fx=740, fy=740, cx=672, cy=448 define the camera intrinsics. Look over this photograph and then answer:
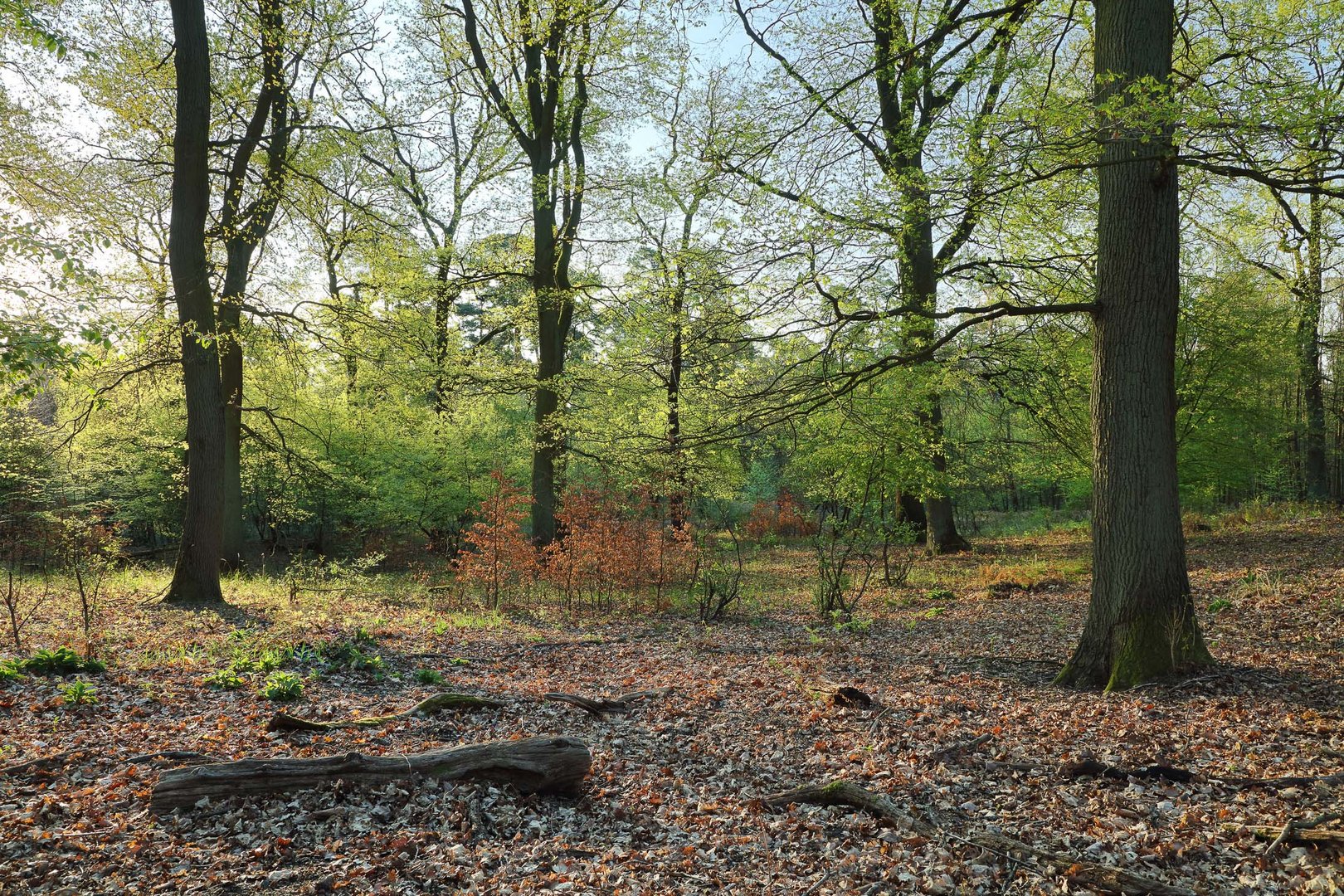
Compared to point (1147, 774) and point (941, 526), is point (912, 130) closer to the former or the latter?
point (1147, 774)

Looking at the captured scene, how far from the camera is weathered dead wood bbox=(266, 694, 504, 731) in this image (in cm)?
487

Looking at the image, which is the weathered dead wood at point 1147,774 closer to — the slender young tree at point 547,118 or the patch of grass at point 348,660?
the patch of grass at point 348,660


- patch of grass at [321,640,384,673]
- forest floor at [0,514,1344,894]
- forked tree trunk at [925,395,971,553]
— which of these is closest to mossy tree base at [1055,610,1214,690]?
forest floor at [0,514,1344,894]

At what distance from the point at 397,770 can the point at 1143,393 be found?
589 centimetres

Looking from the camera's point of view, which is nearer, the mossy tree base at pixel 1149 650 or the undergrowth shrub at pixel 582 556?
the mossy tree base at pixel 1149 650

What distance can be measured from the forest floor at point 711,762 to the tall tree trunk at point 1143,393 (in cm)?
47

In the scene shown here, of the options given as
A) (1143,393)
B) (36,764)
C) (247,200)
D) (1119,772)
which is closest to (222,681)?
(36,764)

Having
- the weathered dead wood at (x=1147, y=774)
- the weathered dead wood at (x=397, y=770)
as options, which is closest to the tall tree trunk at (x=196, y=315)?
the weathered dead wood at (x=397, y=770)

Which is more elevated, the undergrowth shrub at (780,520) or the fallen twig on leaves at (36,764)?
the undergrowth shrub at (780,520)

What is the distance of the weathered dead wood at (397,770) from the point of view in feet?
12.3

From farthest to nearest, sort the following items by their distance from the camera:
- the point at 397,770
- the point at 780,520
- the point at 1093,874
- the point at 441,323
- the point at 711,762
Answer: the point at 780,520 < the point at 441,323 < the point at 711,762 < the point at 397,770 < the point at 1093,874

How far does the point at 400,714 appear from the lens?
17.6 ft

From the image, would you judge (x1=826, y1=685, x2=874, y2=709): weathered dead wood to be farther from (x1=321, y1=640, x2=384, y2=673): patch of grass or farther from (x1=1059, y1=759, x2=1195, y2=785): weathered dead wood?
(x1=321, y1=640, x2=384, y2=673): patch of grass

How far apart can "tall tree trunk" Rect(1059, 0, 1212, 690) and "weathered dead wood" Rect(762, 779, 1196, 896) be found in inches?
115
